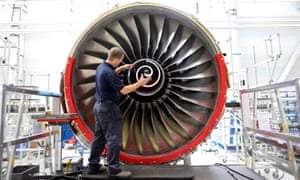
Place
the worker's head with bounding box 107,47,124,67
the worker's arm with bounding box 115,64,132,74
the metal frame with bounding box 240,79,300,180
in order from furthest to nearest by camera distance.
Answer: the worker's arm with bounding box 115,64,132,74
the worker's head with bounding box 107,47,124,67
the metal frame with bounding box 240,79,300,180

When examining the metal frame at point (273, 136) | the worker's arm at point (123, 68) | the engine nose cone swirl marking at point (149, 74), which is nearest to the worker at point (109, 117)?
the worker's arm at point (123, 68)

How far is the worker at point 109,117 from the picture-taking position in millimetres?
1579

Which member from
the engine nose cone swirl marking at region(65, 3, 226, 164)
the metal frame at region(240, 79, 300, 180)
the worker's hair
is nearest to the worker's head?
Result: the worker's hair

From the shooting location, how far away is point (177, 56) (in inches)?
79.6

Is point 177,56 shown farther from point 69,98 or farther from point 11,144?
point 11,144

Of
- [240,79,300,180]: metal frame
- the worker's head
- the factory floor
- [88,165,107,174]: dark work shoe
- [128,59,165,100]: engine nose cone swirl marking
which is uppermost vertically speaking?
the worker's head

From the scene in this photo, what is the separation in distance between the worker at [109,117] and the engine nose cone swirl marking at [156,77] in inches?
7.5

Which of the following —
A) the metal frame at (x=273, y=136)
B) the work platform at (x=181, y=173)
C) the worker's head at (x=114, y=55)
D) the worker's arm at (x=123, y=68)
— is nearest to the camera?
the metal frame at (x=273, y=136)

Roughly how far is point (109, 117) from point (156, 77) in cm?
52

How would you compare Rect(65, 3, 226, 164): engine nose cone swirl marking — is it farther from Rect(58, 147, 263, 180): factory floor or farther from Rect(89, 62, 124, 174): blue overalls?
Rect(89, 62, 124, 174): blue overalls

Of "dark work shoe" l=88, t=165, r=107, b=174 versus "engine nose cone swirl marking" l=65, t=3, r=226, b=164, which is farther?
"engine nose cone swirl marking" l=65, t=3, r=226, b=164

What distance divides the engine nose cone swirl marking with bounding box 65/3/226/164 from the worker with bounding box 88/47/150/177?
190 millimetres

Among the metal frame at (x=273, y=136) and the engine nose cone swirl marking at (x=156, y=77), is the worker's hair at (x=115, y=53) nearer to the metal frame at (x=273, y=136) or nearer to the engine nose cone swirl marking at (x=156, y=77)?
the engine nose cone swirl marking at (x=156, y=77)

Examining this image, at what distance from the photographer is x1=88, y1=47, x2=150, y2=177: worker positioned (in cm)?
158
